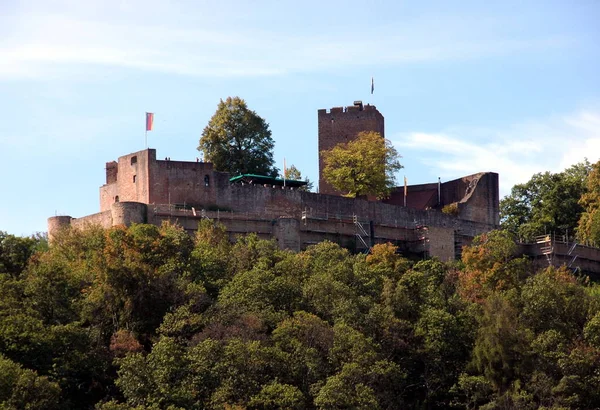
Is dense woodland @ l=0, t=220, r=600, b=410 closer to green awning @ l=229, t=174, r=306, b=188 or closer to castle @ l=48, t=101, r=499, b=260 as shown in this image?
castle @ l=48, t=101, r=499, b=260

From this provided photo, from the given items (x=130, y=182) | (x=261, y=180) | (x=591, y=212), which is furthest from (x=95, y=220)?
(x=591, y=212)

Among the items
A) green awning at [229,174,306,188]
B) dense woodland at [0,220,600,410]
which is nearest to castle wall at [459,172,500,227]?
green awning at [229,174,306,188]

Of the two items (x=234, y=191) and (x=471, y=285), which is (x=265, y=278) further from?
(x=234, y=191)

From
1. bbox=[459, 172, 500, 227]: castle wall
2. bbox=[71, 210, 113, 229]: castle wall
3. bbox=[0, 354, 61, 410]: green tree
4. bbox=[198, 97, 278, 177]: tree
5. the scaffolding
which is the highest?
bbox=[198, 97, 278, 177]: tree

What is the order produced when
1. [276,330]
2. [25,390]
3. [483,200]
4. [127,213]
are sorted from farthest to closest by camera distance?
[483,200] → [127,213] → [276,330] → [25,390]

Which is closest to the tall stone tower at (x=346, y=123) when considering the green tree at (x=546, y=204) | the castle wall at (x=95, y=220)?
the green tree at (x=546, y=204)

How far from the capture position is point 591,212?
242 feet

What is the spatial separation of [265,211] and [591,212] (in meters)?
16.8

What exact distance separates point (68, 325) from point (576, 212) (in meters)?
35.2

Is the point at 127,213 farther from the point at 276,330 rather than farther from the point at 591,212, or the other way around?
the point at 591,212

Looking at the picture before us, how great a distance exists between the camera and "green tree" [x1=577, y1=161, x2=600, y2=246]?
72000mm

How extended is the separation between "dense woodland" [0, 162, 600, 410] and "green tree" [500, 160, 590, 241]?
57.3ft

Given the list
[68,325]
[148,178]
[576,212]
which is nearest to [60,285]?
[68,325]

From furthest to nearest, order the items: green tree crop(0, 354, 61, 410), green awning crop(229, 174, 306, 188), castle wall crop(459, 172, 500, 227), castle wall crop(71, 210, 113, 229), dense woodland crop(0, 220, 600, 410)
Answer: castle wall crop(459, 172, 500, 227) → green awning crop(229, 174, 306, 188) → castle wall crop(71, 210, 113, 229) → dense woodland crop(0, 220, 600, 410) → green tree crop(0, 354, 61, 410)
